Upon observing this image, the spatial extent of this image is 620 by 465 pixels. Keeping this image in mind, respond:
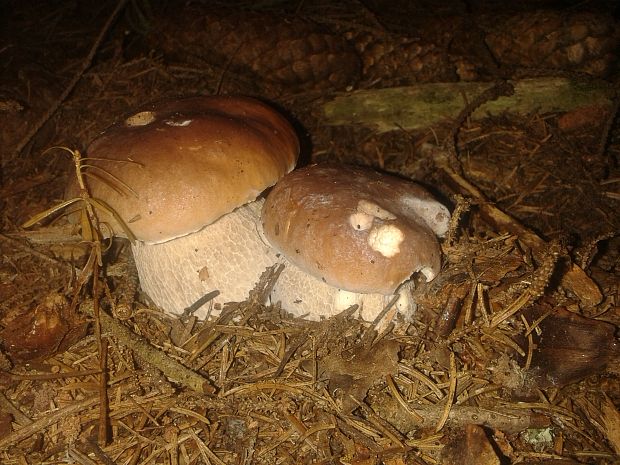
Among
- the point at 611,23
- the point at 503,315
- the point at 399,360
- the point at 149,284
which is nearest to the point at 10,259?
the point at 149,284

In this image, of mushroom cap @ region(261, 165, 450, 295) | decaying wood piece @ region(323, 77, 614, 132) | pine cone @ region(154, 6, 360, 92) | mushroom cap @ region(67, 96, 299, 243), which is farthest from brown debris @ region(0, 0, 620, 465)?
pine cone @ region(154, 6, 360, 92)

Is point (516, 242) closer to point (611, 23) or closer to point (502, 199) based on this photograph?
point (502, 199)

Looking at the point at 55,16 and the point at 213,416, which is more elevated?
the point at 55,16

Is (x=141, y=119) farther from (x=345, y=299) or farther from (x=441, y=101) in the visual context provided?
(x=441, y=101)

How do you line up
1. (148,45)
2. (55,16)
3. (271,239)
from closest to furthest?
1. (271,239)
2. (148,45)
3. (55,16)

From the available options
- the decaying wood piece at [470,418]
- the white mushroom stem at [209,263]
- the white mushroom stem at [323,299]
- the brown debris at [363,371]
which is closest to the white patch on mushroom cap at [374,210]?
the white mushroom stem at [323,299]

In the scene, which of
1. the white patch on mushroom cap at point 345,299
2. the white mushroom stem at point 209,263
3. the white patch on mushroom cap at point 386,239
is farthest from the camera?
the white mushroom stem at point 209,263

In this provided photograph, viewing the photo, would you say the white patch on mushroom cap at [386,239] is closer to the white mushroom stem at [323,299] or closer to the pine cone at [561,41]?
the white mushroom stem at [323,299]
